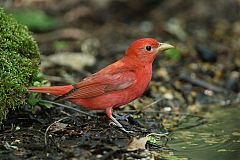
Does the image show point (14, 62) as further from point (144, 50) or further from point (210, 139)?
point (210, 139)

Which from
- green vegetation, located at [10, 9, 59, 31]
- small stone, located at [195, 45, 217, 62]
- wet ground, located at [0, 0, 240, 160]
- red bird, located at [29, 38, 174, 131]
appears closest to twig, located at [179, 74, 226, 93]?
wet ground, located at [0, 0, 240, 160]

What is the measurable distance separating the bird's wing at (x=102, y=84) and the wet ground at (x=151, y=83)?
0.29m

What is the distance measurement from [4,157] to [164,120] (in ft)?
8.08

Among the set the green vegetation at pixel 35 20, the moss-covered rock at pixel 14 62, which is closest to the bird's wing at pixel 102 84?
the moss-covered rock at pixel 14 62

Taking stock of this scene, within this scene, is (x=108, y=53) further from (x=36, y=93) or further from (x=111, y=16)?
(x=36, y=93)

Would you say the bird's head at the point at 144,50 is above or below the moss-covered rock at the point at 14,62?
above

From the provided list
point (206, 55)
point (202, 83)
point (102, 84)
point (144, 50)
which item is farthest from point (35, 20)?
point (102, 84)

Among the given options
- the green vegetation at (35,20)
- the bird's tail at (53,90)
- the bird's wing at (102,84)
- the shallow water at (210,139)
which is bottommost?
the shallow water at (210,139)

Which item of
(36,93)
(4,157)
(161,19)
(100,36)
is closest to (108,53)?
(100,36)

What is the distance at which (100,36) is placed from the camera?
9969mm

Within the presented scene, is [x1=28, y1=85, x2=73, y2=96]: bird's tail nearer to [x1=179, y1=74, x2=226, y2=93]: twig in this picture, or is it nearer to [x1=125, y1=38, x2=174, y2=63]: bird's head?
[x1=125, y1=38, x2=174, y2=63]: bird's head

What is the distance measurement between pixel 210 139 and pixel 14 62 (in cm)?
207

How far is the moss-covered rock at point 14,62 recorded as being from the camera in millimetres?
4719

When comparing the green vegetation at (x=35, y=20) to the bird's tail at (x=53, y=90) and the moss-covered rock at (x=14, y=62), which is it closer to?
the moss-covered rock at (x=14, y=62)
